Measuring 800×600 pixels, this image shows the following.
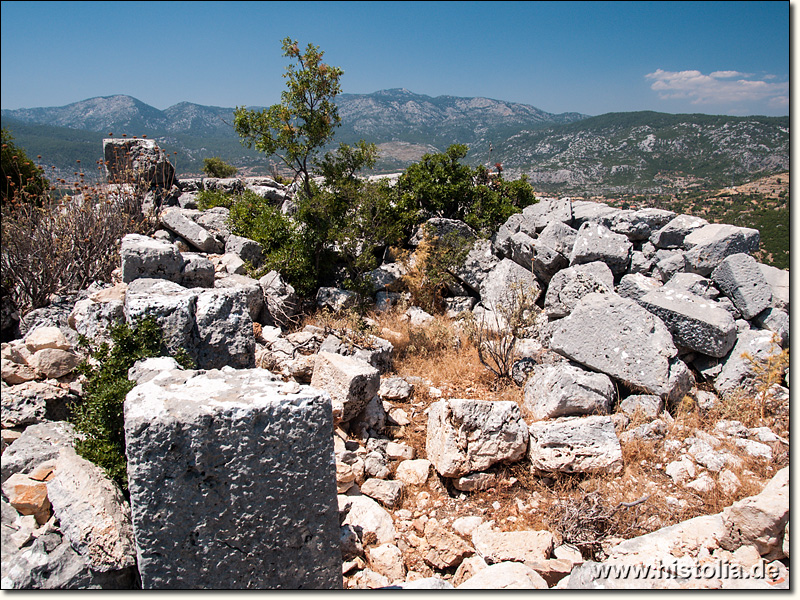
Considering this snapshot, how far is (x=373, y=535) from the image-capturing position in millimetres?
3998

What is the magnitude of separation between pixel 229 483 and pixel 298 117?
7.45 meters

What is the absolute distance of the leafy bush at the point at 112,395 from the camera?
3.50m

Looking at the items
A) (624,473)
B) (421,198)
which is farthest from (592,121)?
(624,473)

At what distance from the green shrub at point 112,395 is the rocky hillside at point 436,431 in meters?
0.12

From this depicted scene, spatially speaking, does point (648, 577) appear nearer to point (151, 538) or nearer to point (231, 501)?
point (231, 501)

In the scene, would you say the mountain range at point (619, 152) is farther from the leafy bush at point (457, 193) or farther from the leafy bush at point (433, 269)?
the leafy bush at point (433, 269)

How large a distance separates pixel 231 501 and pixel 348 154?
766 centimetres

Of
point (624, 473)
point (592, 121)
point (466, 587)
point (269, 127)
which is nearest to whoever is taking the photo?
point (466, 587)

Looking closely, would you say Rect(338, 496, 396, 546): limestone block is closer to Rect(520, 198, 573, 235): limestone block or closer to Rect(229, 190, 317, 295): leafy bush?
Rect(229, 190, 317, 295): leafy bush

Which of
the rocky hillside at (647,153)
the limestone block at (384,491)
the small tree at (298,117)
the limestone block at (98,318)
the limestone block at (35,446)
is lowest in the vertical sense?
the limestone block at (384,491)

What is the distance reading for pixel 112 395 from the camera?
11.8 feet

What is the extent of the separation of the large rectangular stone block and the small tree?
21.6 ft

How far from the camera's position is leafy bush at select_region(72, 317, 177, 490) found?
11.5ft

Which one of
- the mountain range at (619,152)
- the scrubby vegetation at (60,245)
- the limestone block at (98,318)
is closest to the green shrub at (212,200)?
the mountain range at (619,152)
